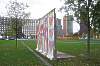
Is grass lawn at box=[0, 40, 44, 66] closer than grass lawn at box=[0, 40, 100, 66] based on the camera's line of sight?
No

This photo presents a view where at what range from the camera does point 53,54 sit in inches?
798

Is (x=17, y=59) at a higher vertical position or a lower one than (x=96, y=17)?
lower

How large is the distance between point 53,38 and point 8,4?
20165mm

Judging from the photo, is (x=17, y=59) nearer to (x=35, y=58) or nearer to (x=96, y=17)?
(x=35, y=58)

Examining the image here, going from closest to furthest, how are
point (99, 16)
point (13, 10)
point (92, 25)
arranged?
point (99, 16)
point (92, 25)
point (13, 10)

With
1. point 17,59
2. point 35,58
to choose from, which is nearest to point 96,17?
point 35,58

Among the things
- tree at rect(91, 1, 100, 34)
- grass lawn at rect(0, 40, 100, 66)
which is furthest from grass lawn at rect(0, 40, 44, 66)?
tree at rect(91, 1, 100, 34)

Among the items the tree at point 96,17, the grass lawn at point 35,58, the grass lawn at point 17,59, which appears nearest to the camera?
the grass lawn at point 35,58

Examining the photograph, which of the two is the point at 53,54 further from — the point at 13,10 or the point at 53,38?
the point at 13,10

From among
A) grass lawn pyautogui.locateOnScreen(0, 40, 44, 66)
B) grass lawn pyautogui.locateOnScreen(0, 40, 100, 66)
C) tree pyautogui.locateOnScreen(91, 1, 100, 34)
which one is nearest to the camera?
grass lawn pyautogui.locateOnScreen(0, 40, 100, 66)

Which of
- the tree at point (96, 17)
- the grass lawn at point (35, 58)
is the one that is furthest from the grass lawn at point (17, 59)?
the tree at point (96, 17)

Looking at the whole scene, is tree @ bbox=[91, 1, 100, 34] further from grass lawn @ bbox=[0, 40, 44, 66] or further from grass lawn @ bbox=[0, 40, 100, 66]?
grass lawn @ bbox=[0, 40, 44, 66]

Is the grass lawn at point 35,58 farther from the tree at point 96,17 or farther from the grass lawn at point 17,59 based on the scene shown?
the tree at point 96,17

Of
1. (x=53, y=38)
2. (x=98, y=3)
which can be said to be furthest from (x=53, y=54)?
(x=98, y=3)
